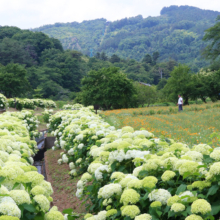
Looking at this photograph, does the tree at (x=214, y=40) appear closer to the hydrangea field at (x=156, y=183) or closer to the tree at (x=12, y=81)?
the tree at (x=12, y=81)

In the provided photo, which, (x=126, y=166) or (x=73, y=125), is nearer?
(x=126, y=166)

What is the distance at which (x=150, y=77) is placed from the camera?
241ft

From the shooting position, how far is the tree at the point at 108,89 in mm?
29477

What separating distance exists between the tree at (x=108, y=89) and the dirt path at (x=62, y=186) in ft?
69.7

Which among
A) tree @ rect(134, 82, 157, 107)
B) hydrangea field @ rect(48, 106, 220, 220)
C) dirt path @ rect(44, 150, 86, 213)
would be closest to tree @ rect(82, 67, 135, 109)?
tree @ rect(134, 82, 157, 107)

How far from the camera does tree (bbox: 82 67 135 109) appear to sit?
29477 mm

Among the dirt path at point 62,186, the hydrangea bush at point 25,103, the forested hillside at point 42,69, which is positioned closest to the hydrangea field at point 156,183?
the dirt path at point 62,186

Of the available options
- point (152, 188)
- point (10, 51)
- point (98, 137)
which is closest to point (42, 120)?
point (98, 137)

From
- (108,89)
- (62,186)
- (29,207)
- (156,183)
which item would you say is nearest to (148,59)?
(108,89)

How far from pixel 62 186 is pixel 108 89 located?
23.2 metres

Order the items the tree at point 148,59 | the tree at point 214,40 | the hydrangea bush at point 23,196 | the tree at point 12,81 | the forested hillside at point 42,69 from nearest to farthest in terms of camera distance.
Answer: the hydrangea bush at point 23,196 < the tree at point 12,81 < the forested hillside at point 42,69 < the tree at point 214,40 < the tree at point 148,59

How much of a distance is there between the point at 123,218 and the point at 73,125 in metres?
4.51

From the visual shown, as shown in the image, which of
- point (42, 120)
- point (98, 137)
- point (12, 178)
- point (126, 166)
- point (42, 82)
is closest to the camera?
point (12, 178)

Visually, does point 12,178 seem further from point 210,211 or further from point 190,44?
point 190,44
